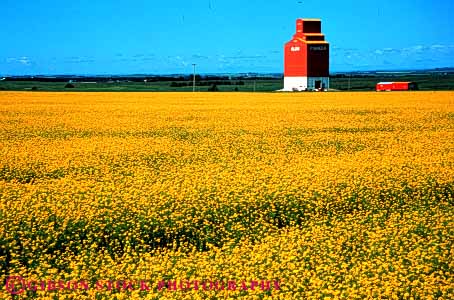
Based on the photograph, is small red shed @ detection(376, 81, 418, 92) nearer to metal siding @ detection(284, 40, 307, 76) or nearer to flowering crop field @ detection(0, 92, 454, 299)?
metal siding @ detection(284, 40, 307, 76)

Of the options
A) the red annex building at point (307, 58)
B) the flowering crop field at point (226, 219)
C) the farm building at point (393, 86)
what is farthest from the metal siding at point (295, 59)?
the flowering crop field at point (226, 219)

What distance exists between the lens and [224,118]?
112 ft

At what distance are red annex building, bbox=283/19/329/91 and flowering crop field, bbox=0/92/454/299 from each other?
62.0 meters

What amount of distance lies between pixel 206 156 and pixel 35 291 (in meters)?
11.0

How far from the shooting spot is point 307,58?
269 ft

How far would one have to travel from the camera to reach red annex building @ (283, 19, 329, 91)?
82562 millimetres

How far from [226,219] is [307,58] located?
242 ft

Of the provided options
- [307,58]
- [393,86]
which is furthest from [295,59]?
[393,86]

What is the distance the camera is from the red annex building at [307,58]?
82.6 m

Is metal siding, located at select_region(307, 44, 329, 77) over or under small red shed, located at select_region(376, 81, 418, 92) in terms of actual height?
over

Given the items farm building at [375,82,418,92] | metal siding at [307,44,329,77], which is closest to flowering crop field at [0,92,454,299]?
metal siding at [307,44,329,77]

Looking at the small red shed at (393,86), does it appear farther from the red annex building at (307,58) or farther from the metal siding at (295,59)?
the metal siding at (295,59)

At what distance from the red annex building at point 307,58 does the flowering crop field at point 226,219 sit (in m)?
62.0

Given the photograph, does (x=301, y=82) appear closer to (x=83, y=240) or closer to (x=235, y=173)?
(x=235, y=173)
